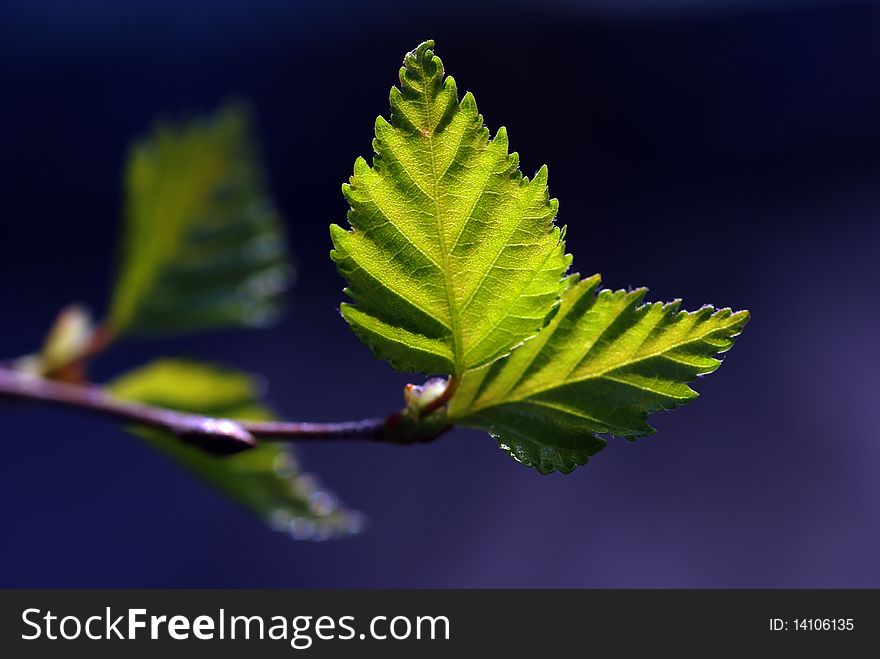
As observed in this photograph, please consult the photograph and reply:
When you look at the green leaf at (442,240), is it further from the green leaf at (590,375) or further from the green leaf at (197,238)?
the green leaf at (197,238)

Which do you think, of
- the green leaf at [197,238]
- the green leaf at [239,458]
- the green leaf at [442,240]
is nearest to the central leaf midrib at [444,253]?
the green leaf at [442,240]

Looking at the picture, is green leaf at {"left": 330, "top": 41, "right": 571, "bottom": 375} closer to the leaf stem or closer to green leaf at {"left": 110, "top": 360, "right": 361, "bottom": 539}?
the leaf stem

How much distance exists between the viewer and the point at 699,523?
2.12 meters

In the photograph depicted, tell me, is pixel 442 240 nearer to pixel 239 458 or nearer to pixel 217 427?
pixel 217 427

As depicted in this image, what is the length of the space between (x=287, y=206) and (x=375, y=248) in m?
2.76

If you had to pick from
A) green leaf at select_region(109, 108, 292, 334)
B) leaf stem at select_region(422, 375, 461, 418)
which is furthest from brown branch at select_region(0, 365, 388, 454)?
green leaf at select_region(109, 108, 292, 334)

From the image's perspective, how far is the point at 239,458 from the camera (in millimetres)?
647

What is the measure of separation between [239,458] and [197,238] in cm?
24

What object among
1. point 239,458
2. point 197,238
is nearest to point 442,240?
point 239,458

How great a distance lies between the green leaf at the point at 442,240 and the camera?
1.13 ft

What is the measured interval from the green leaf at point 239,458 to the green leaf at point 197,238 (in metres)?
0.06

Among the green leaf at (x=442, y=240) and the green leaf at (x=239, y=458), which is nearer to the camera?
the green leaf at (x=442, y=240)

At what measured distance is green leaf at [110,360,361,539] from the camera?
630mm

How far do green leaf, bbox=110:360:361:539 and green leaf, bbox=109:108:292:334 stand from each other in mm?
64
